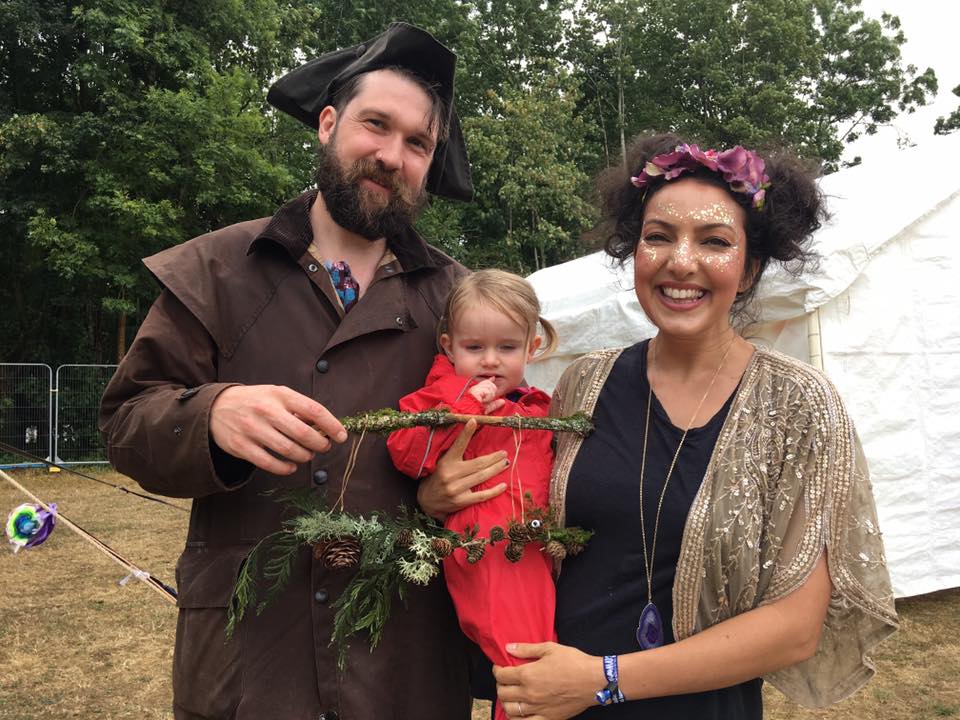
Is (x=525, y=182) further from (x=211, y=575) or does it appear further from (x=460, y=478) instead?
(x=211, y=575)

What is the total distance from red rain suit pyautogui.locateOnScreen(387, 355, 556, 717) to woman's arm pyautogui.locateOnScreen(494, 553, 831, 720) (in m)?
0.14

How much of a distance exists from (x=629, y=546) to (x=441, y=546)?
44cm

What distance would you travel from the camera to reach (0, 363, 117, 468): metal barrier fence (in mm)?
13367

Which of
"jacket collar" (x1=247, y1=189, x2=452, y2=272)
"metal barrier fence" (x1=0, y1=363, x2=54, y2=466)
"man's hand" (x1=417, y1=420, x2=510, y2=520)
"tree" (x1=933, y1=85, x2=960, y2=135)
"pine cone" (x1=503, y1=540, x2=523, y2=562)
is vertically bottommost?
"metal barrier fence" (x1=0, y1=363, x2=54, y2=466)

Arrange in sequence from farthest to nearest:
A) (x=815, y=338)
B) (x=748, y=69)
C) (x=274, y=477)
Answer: (x=748, y=69) < (x=815, y=338) < (x=274, y=477)

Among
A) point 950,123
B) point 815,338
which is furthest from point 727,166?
point 950,123

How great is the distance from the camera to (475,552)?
5.73ft

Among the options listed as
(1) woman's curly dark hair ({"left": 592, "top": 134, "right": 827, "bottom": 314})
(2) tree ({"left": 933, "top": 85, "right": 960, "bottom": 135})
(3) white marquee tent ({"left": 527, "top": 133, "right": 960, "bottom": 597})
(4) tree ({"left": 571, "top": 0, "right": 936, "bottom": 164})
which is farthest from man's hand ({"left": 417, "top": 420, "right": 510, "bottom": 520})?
(2) tree ({"left": 933, "top": 85, "right": 960, "bottom": 135})

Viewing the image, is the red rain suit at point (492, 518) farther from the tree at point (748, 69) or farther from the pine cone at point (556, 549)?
the tree at point (748, 69)

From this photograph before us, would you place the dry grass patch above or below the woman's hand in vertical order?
below

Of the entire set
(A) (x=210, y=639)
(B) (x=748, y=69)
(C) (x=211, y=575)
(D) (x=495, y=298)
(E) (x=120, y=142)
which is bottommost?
(A) (x=210, y=639)

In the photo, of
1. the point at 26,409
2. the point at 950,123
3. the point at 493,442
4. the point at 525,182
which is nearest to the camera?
the point at 493,442

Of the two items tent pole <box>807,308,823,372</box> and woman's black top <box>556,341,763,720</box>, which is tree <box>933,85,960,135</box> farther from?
woman's black top <box>556,341,763,720</box>

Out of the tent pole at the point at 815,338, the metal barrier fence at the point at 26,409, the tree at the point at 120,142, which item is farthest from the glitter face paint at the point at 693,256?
the metal barrier fence at the point at 26,409
